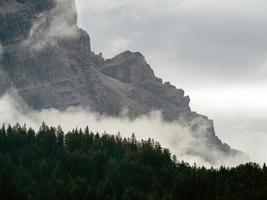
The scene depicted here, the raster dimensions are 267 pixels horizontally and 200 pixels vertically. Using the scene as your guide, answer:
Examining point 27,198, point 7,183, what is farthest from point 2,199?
point 27,198

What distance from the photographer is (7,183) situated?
157m

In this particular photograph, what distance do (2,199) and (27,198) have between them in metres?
37.7

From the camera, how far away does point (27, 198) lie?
19200cm

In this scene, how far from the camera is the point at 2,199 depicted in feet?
507

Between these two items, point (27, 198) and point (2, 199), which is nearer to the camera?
point (2, 199)

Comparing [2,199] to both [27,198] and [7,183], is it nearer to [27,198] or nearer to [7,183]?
[7,183]

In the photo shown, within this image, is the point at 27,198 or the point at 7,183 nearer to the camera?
the point at 7,183

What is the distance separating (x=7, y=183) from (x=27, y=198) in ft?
119

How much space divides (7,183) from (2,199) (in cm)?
381
